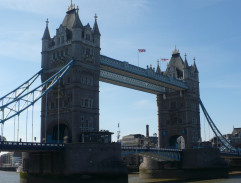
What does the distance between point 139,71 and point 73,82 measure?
681 inches

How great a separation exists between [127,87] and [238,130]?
321 feet

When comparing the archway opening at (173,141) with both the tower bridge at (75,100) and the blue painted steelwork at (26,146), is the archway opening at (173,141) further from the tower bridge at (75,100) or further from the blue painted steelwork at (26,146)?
the blue painted steelwork at (26,146)

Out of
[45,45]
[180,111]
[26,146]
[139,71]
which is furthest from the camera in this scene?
[180,111]

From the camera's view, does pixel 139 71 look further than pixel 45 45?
Yes

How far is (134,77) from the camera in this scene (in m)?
73.0

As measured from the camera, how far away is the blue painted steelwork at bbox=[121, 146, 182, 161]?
63.4 metres

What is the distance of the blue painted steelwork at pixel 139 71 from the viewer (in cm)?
6594

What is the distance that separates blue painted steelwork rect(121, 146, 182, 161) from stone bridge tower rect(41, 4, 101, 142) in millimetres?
7095

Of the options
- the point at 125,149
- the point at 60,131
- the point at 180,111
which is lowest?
the point at 125,149

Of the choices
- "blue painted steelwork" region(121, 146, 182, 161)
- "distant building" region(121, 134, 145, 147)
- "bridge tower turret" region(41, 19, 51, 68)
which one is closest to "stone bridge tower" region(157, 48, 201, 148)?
"blue painted steelwork" region(121, 146, 182, 161)

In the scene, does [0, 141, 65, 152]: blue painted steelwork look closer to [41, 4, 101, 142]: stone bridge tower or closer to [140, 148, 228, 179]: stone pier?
[41, 4, 101, 142]: stone bridge tower

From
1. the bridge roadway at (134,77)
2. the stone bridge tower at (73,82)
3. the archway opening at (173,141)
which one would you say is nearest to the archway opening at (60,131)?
the stone bridge tower at (73,82)

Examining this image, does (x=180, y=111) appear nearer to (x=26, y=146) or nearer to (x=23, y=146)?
(x=26, y=146)

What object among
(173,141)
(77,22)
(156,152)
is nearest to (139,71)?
(156,152)
